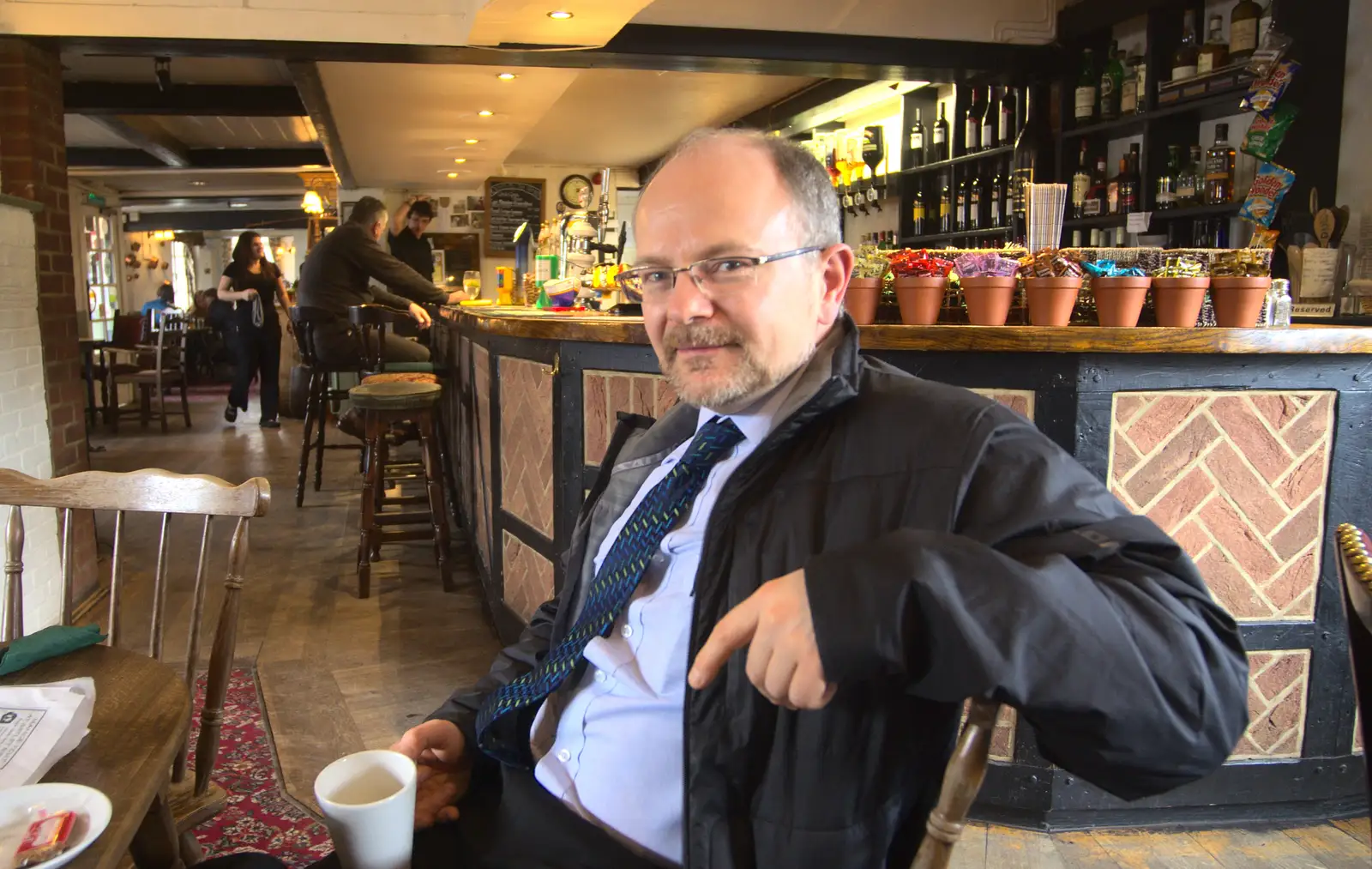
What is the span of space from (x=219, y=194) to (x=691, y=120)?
10.1 metres

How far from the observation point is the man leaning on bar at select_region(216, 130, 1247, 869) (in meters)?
0.69

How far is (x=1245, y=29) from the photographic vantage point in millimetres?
3621

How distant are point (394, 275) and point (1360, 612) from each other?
494 centimetres

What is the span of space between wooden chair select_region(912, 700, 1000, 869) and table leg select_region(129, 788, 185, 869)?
989 millimetres

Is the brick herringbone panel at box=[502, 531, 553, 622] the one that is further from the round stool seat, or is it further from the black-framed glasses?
the black-framed glasses

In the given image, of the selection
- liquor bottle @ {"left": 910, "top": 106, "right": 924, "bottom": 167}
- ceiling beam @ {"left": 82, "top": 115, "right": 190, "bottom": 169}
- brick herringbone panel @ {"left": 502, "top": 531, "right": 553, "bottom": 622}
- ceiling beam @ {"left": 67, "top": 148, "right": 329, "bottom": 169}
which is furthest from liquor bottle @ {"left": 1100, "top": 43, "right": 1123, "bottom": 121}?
ceiling beam @ {"left": 67, "top": 148, "right": 329, "bottom": 169}

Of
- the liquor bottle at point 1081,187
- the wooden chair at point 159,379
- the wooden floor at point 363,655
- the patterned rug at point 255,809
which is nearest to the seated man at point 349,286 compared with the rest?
the wooden floor at point 363,655

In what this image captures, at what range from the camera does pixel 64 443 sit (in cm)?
367

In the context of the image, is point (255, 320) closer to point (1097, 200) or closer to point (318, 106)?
point (318, 106)

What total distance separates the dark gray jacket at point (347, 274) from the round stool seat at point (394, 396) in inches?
53.5

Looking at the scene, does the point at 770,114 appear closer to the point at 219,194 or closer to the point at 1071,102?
the point at 1071,102

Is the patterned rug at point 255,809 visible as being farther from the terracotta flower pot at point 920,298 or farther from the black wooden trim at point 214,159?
the black wooden trim at point 214,159

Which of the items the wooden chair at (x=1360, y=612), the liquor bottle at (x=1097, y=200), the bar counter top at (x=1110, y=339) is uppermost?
the liquor bottle at (x=1097, y=200)

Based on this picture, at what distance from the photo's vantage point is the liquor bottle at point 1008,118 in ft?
16.0
